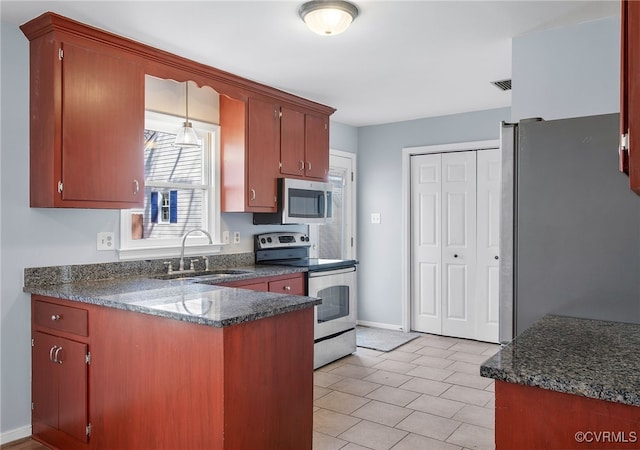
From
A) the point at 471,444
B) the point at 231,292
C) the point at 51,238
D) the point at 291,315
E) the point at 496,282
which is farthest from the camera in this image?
the point at 496,282

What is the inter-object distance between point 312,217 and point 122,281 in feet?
6.03

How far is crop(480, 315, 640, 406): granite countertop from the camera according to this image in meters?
1.12

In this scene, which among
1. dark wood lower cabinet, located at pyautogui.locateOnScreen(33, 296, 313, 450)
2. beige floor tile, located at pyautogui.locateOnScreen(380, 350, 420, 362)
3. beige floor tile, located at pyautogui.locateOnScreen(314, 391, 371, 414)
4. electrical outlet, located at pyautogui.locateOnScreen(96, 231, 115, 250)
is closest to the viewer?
dark wood lower cabinet, located at pyautogui.locateOnScreen(33, 296, 313, 450)

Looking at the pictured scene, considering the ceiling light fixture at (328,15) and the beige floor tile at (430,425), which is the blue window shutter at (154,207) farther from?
the beige floor tile at (430,425)

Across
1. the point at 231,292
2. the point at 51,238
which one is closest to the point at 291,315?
the point at 231,292

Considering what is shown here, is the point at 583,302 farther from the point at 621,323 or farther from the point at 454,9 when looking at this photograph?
the point at 454,9

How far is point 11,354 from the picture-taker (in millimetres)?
2691

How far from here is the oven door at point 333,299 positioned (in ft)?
13.1

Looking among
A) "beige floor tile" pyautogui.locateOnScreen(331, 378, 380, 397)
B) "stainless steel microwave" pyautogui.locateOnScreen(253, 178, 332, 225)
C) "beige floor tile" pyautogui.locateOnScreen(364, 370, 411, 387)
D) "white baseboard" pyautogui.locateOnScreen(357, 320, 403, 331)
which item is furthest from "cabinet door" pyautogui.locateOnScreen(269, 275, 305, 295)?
"white baseboard" pyautogui.locateOnScreen(357, 320, 403, 331)

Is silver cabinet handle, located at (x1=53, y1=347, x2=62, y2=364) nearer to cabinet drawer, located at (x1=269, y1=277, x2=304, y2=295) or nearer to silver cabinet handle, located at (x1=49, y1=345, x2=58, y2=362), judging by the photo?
silver cabinet handle, located at (x1=49, y1=345, x2=58, y2=362)

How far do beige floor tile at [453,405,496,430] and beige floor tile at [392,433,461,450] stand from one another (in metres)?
0.36

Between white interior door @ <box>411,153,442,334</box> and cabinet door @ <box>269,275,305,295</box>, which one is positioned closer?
cabinet door @ <box>269,275,305,295</box>

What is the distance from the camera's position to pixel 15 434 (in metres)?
2.69

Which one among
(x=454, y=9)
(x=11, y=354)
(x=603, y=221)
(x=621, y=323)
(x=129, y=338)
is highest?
(x=454, y=9)
